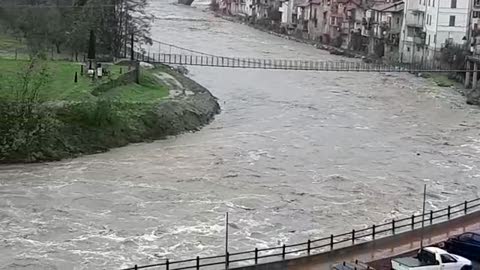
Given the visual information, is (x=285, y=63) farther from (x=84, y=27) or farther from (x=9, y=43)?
(x=9, y=43)

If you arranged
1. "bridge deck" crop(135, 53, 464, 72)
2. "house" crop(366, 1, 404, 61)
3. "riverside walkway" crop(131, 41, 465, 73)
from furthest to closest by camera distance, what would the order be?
"house" crop(366, 1, 404, 61) < "bridge deck" crop(135, 53, 464, 72) < "riverside walkway" crop(131, 41, 465, 73)

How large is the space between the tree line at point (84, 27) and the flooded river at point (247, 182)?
5292 millimetres

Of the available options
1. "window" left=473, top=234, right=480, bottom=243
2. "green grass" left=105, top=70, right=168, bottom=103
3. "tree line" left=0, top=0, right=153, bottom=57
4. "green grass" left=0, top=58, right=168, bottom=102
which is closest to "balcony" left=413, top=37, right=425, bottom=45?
"tree line" left=0, top=0, right=153, bottom=57

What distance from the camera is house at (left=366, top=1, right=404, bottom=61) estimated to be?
42.6 metres

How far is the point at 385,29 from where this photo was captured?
4325cm

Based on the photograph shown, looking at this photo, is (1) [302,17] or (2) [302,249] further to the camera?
(1) [302,17]

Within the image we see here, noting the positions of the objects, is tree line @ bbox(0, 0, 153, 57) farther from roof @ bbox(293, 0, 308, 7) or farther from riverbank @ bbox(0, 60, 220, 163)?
roof @ bbox(293, 0, 308, 7)

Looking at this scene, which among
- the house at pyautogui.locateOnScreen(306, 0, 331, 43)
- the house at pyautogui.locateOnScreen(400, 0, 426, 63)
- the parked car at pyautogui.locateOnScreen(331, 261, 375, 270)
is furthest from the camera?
the house at pyautogui.locateOnScreen(306, 0, 331, 43)

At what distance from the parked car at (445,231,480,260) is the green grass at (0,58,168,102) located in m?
13.3

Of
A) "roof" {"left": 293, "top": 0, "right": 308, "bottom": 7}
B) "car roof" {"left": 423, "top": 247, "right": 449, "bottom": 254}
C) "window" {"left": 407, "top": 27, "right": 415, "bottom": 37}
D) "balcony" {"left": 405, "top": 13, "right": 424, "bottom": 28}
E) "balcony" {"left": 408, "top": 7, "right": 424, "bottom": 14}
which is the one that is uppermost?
"roof" {"left": 293, "top": 0, "right": 308, "bottom": 7}

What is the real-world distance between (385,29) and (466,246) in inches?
1307

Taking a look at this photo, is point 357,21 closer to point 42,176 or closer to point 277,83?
point 277,83

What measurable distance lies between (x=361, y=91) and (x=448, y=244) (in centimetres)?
2143

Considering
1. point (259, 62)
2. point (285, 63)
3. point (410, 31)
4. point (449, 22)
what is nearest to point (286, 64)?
point (285, 63)
